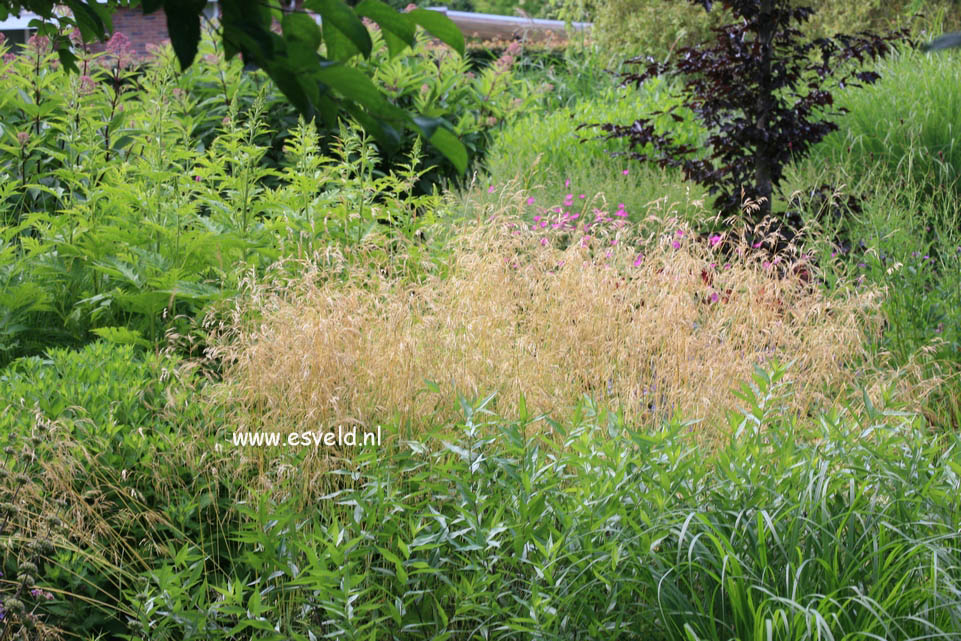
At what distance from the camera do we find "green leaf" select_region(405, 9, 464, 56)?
3.19 feet

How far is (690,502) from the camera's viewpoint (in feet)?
7.79

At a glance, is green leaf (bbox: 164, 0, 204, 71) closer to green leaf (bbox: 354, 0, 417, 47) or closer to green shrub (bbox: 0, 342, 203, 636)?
green leaf (bbox: 354, 0, 417, 47)

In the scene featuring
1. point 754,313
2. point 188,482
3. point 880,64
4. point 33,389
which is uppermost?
point 880,64

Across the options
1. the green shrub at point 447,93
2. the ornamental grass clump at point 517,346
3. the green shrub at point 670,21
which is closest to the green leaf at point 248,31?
the ornamental grass clump at point 517,346

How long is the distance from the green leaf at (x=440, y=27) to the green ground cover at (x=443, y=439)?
4.55 ft

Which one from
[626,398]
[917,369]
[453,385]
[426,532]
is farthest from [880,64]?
[426,532]

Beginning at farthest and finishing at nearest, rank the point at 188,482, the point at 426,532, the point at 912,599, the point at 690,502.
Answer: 1. the point at 188,482
2. the point at 426,532
3. the point at 690,502
4. the point at 912,599

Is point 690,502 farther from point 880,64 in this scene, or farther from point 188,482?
point 880,64

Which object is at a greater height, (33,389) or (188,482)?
(33,389)

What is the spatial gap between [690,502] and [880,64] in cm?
746

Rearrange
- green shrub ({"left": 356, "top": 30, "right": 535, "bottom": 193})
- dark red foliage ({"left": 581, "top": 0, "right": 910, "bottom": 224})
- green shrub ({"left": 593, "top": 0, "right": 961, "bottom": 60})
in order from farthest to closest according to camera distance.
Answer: green shrub ({"left": 593, "top": 0, "right": 961, "bottom": 60}) < green shrub ({"left": 356, "top": 30, "right": 535, "bottom": 193}) < dark red foliage ({"left": 581, "top": 0, "right": 910, "bottom": 224})

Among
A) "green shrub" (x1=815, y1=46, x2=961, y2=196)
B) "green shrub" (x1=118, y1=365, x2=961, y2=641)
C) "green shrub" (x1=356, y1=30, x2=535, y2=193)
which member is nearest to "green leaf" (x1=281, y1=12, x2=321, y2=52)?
"green shrub" (x1=118, y1=365, x2=961, y2=641)

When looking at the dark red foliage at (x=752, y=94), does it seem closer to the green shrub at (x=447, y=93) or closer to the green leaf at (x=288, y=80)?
the green shrub at (x=447, y=93)

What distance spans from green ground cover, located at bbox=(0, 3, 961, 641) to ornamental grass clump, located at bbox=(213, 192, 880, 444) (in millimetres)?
19
